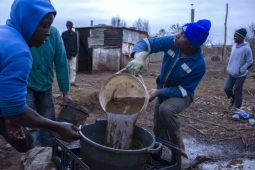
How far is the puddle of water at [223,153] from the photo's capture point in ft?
12.5

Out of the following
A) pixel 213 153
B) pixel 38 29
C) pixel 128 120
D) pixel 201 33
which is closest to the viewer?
pixel 38 29

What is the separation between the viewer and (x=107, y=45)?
14.0 metres

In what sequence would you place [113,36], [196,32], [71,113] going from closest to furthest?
[196,32] < [71,113] < [113,36]

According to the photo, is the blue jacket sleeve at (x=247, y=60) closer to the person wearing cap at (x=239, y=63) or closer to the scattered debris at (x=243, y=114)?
the person wearing cap at (x=239, y=63)

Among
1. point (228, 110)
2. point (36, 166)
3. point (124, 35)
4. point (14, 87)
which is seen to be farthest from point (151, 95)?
point (124, 35)

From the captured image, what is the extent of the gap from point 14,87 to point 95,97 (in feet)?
17.9

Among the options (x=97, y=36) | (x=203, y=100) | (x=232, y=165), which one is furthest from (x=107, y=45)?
(x=232, y=165)

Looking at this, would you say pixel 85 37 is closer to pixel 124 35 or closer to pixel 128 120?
pixel 124 35

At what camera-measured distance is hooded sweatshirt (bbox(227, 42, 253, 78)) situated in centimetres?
662

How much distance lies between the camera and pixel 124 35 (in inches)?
543

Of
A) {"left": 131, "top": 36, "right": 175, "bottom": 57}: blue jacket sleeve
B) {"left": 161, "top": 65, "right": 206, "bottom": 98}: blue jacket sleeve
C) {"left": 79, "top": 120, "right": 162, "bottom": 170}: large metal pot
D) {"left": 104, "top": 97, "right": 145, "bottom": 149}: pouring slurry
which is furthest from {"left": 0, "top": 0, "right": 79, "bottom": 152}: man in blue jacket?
{"left": 131, "top": 36, "right": 175, "bottom": 57}: blue jacket sleeve

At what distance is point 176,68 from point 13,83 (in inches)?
91.5

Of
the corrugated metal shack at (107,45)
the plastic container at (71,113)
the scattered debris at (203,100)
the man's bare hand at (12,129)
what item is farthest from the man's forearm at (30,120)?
the corrugated metal shack at (107,45)

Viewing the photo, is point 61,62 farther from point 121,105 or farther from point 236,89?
point 236,89
